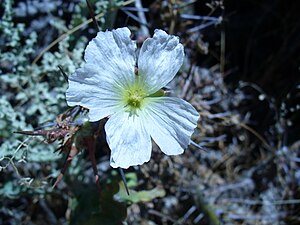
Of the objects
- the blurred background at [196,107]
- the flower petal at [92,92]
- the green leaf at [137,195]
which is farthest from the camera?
the blurred background at [196,107]

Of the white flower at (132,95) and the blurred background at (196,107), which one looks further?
the blurred background at (196,107)

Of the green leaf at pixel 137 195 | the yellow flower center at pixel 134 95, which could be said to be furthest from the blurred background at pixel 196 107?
the yellow flower center at pixel 134 95

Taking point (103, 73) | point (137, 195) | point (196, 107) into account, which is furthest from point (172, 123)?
point (196, 107)

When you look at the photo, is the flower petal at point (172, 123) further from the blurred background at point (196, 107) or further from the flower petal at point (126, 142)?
the blurred background at point (196, 107)

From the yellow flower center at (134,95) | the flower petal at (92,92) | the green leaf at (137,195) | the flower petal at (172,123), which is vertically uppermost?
the flower petal at (92,92)

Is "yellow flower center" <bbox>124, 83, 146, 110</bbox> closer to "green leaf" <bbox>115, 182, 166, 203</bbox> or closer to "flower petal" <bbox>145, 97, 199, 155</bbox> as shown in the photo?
"flower petal" <bbox>145, 97, 199, 155</bbox>

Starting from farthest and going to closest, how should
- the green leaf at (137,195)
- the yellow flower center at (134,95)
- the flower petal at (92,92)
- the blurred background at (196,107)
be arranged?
the blurred background at (196,107) → the green leaf at (137,195) → the yellow flower center at (134,95) → the flower petal at (92,92)

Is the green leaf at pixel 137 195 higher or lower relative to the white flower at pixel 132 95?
lower


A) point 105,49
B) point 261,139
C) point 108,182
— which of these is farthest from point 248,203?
point 105,49
